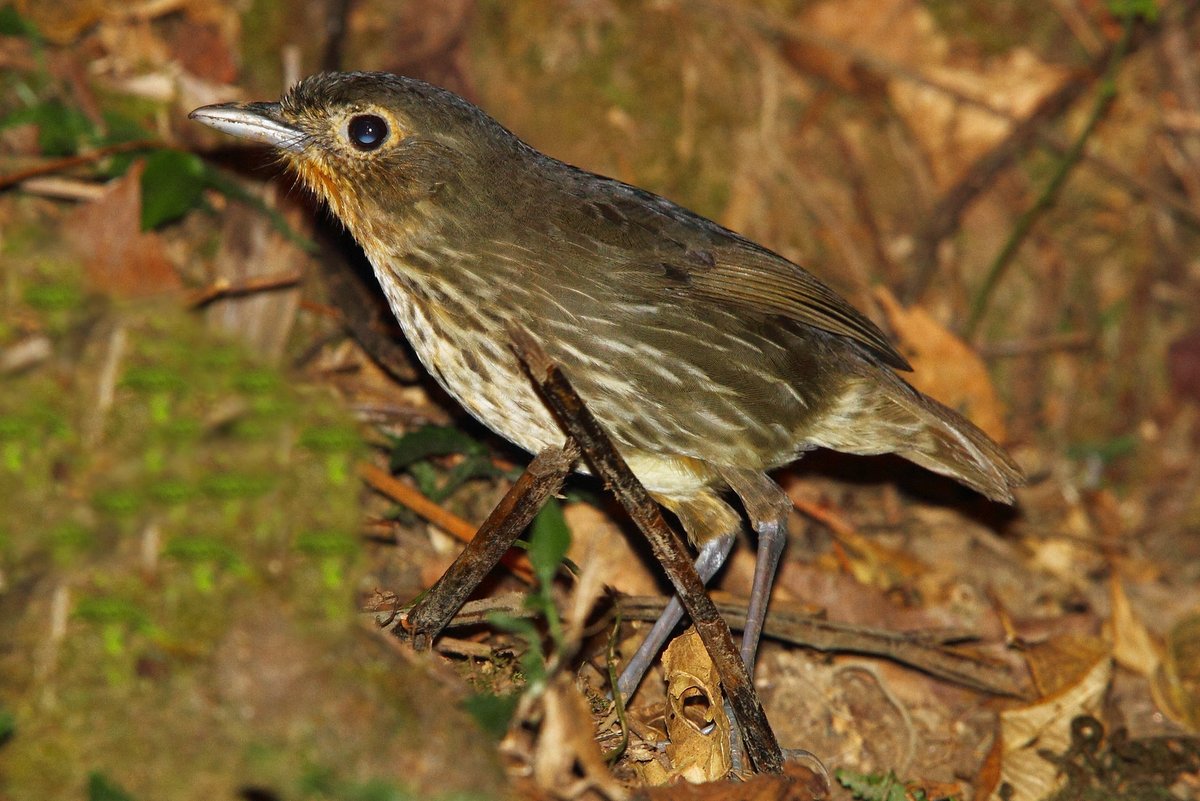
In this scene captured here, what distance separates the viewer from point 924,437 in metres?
4.85

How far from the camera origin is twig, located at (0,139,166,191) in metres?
5.30

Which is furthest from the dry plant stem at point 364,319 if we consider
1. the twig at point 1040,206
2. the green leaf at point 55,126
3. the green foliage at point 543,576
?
the twig at point 1040,206

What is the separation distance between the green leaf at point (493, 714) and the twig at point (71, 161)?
11.0 ft

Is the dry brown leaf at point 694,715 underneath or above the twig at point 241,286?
above

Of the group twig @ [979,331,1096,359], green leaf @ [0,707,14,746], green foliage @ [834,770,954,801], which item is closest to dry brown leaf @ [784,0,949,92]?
twig @ [979,331,1096,359]

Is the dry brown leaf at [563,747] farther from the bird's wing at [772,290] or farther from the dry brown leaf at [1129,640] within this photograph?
the dry brown leaf at [1129,640]

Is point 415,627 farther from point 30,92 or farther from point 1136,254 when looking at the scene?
point 1136,254

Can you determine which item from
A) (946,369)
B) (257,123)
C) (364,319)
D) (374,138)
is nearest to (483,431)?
(364,319)

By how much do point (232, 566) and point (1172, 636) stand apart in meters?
4.09

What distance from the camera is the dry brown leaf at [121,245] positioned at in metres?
5.20

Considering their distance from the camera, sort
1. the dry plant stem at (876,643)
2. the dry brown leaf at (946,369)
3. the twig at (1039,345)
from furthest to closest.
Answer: the twig at (1039,345) < the dry brown leaf at (946,369) < the dry plant stem at (876,643)

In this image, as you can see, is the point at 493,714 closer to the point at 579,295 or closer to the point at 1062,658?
the point at 579,295

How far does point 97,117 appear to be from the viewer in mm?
5645

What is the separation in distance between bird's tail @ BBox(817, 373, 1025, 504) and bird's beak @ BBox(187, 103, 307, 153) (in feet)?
7.23
